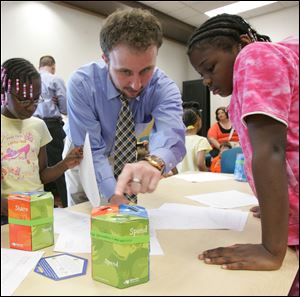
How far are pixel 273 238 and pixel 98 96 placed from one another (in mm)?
734

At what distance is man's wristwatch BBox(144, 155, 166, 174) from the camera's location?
2.73 feet

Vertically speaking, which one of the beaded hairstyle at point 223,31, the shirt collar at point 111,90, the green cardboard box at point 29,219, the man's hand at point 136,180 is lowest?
the green cardboard box at point 29,219

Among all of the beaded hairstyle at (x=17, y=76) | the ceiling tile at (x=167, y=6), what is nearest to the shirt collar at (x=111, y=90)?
the beaded hairstyle at (x=17, y=76)

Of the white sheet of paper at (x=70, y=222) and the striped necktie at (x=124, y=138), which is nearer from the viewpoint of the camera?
the white sheet of paper at (x=70, y=222)

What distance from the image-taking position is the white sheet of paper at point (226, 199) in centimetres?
119

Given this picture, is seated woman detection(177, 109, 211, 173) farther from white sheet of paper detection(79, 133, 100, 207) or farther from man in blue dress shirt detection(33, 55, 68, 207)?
white sheet of paper detection(79, 133, 100, 207)

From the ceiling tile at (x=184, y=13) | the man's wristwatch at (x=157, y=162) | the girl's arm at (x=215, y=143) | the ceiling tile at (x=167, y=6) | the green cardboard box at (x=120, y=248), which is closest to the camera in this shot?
the green cardboard box at (x=120, y=248)

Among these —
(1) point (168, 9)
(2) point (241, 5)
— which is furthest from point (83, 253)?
(1) point (168, 9)

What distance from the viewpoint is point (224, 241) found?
0.80m

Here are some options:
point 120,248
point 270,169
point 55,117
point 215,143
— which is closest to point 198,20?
point 55,117

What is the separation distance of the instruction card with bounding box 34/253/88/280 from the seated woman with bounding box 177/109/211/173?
1.75 m

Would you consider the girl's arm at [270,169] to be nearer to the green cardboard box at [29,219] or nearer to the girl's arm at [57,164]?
the green cardboard box at [29,219]

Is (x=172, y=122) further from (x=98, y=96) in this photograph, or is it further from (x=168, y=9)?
(x=168, y=9)

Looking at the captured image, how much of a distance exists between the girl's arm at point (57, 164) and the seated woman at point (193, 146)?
1.42m
